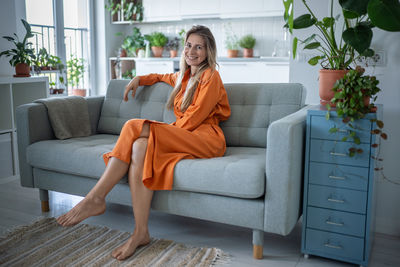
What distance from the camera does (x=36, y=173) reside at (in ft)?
8.73

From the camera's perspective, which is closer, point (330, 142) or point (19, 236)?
point (330, 142)

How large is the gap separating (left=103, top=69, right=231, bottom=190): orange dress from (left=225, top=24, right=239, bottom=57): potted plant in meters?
2.99

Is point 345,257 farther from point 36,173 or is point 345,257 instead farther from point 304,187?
point 36,173

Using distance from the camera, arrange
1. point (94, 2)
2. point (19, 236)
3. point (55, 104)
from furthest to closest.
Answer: point (94, 2)
point (55, 104)
point (19, 236)

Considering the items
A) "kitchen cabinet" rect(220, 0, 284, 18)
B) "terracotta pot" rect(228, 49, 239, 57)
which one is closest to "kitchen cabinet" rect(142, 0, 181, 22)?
"kitchen cabinet" rect(220, 0, 284, 18)

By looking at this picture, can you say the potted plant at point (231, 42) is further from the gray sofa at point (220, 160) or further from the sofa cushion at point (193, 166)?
the sofa cushion at point (193, 166)

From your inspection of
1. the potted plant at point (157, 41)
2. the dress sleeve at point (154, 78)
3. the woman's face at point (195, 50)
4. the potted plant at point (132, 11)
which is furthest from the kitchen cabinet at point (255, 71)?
the woman's face at point (195, 50)

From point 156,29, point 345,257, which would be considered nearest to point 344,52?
point 345,257

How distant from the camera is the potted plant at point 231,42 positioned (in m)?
5.45

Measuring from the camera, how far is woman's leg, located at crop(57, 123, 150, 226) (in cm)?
210

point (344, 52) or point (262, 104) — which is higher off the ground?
point (344, 52)

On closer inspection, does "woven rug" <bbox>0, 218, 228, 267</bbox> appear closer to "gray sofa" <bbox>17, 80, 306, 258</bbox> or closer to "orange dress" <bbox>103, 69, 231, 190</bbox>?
"gray sofa" <bbox>17, 80, 306, 258</bbox>

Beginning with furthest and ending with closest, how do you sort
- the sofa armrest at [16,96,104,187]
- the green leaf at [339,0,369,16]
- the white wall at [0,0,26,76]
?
1. the white wall at [0,0,26,76]
2. the sofa armrest at [16,96,104,187]
3. the green leaf at [339,0,369,16]

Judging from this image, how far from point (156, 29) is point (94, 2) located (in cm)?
100
